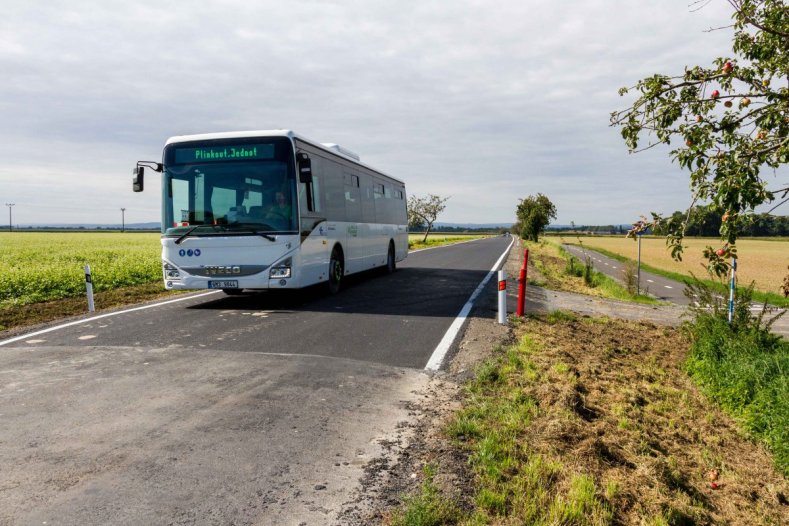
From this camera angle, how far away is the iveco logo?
33.2ft

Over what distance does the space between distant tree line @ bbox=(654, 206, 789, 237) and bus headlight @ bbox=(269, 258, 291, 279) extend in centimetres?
692

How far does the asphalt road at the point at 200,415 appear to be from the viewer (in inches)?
126

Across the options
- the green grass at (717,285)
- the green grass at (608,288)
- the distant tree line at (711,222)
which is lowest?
the green grass at (717,285)

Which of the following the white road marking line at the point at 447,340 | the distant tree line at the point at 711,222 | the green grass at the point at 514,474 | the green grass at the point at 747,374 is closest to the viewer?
the green grass at the point at 514,474

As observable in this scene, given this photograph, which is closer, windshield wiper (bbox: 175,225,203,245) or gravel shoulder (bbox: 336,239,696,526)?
gravel shoulder (bbox: 336,239,696,526)

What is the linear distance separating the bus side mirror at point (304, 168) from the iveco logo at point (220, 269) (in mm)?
1980

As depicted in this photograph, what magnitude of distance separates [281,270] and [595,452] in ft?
23.3

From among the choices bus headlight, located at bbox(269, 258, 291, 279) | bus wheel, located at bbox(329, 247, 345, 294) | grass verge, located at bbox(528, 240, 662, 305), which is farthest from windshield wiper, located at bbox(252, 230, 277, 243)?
grass verge, located at bbox(528, 240, 662, 305)

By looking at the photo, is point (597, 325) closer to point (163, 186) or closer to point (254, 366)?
point (254, 366)

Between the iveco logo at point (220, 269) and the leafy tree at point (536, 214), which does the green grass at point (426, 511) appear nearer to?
the iveco logo at point (220, 269)

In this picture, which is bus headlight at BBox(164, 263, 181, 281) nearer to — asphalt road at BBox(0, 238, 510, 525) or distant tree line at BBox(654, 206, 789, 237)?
asphalt road at BBox(0, 238, 510, 525)

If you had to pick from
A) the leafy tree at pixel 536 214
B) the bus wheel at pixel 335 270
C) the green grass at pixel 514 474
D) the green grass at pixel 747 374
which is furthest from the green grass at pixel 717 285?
the leafy tree at pixel 536 214

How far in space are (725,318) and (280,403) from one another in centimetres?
652

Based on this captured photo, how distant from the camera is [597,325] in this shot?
9.77 meters
